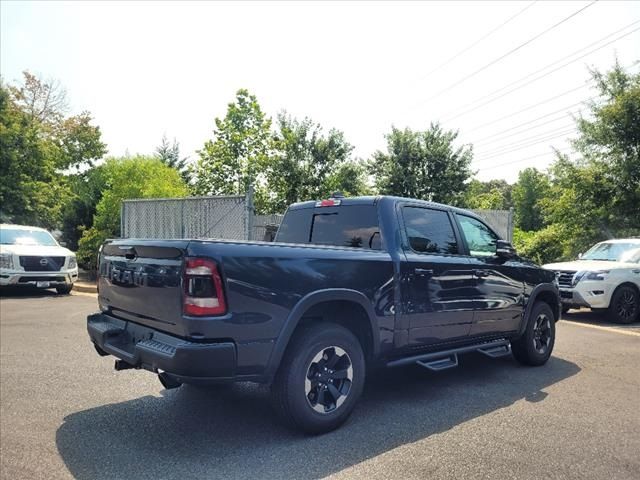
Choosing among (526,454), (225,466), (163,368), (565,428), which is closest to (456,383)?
(565,428)

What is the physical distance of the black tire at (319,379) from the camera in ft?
11.8

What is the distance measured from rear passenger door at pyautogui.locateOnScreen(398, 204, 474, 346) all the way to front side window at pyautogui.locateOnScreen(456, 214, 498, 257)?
0.25 metres

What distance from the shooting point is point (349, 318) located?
417 centimetres

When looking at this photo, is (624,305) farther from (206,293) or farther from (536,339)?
(206,293)

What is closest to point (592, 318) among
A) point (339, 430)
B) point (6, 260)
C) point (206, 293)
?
point (339, 430)

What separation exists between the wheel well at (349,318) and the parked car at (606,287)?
732cm

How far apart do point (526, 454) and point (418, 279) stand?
1.61 meters

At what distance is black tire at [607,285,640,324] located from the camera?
388 inches

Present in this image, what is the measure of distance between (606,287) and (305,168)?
17.4 m

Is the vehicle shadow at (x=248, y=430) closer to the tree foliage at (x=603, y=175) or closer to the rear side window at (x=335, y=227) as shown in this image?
the rear side window at (x=335, y=227)

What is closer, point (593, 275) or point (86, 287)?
point (593, 275)

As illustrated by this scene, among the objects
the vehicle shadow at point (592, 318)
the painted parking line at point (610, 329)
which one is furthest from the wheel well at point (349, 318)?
the vehicle shadow at point (592, 318)

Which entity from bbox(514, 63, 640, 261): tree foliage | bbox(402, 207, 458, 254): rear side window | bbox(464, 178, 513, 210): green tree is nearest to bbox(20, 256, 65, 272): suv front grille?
bbox(402, 207, 458, 254): rear side window

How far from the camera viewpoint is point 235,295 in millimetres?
3305
